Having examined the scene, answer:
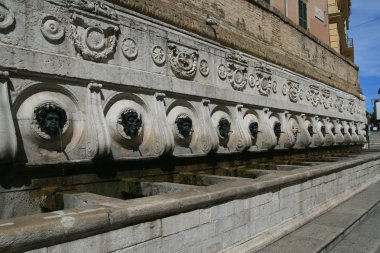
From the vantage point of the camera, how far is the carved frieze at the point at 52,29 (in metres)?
4.82

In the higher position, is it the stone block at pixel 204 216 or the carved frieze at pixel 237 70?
the carved frieze at pixel 237 70

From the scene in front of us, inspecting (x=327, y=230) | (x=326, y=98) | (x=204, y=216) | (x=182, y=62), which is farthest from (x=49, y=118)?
(x=326, y=98)

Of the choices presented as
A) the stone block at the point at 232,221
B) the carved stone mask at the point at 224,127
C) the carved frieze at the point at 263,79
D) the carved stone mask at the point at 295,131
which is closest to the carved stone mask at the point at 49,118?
the stone block at the point at 232,221

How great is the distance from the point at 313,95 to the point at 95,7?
971 cm

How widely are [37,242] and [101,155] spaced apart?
2.43 meters

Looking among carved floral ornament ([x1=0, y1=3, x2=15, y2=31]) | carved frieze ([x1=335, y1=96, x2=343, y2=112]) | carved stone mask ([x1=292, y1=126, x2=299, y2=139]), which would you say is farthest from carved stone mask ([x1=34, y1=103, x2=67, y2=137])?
carved frieze ([x1=335, y1=96, x2=343, y2=112])

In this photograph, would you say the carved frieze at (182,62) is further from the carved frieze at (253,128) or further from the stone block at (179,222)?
the stone block at (179,222)

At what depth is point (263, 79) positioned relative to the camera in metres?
9.78

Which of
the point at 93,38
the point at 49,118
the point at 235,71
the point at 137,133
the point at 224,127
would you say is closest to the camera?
the point at 49,118

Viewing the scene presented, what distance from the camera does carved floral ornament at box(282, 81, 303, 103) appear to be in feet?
36.4

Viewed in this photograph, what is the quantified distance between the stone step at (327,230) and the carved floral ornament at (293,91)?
3.83 metres

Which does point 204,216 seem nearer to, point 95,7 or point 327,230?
point 327,230

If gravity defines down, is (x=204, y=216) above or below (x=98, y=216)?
below

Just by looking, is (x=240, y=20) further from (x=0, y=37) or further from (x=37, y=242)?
(x=37, y=242)
